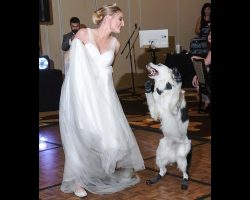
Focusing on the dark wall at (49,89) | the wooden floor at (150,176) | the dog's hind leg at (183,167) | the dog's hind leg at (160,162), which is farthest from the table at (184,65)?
the dog's hind leg at (183,167)

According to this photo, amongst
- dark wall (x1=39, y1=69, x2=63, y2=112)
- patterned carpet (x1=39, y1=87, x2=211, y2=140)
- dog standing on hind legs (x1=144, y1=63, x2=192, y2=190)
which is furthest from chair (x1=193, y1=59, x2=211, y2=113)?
dog standing on hind legs (x1=144, y1=63, x2=192, y2=190)

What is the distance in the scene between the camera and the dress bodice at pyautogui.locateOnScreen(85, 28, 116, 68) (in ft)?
10.8

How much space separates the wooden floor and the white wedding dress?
144 mm

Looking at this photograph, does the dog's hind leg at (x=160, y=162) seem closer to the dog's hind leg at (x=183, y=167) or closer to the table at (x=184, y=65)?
the dog's hind leg at (x=183, y=167)

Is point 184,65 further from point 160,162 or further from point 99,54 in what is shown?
point 99,54

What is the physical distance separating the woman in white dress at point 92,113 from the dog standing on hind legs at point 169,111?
325 mm

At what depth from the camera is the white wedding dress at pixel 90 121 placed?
10.7ft

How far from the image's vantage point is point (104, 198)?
3271 millimetres

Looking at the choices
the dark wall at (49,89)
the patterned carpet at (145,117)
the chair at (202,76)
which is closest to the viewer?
the patterned carpet at (145,117)

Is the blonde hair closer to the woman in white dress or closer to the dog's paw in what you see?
the woman in white dress

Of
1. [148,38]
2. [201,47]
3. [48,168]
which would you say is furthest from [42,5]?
[48,168]
